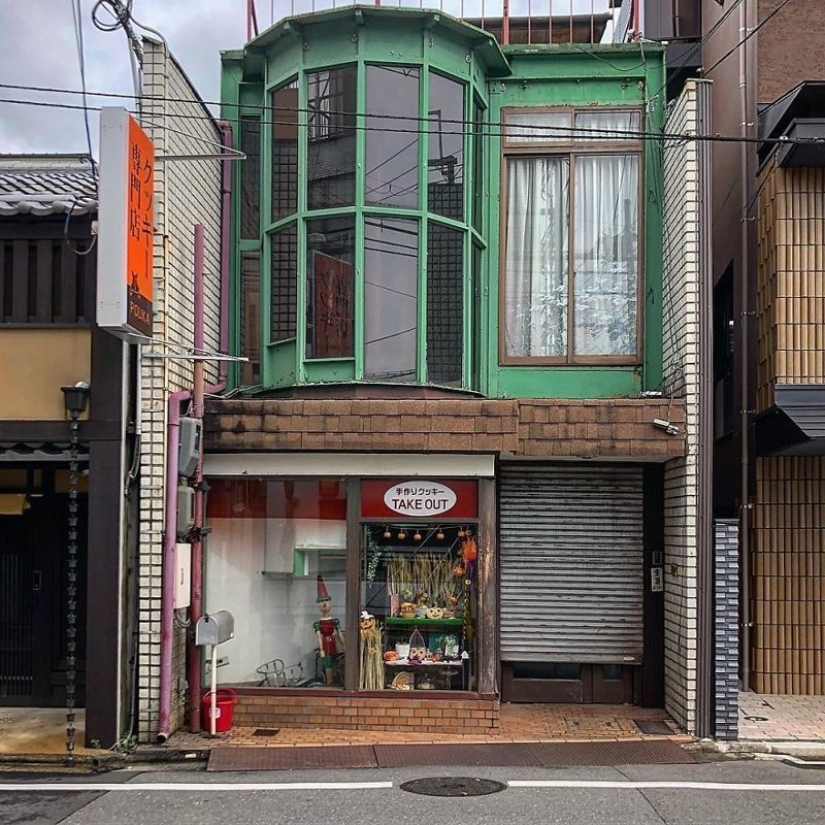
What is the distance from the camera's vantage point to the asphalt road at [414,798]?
7320mm

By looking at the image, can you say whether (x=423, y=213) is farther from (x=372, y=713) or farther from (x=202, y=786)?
(x=202, y=786)

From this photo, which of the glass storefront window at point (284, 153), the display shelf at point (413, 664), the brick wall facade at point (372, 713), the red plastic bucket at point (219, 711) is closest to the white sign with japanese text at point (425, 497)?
the display shelf at point (413, 664)

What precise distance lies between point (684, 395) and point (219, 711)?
5.73m

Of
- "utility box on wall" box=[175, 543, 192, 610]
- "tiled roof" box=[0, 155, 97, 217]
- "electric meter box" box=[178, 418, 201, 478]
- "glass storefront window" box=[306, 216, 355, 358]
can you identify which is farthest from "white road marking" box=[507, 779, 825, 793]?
"tiled roof" box=[0, 155, 97, 217]

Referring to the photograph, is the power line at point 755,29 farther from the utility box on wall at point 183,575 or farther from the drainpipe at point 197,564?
the utility box on wall at point 183,575

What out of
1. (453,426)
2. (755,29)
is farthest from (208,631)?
(755,29)

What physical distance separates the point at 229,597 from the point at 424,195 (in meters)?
4.86

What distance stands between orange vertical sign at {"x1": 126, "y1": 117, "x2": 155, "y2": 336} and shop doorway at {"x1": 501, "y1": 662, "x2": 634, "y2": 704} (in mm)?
5793

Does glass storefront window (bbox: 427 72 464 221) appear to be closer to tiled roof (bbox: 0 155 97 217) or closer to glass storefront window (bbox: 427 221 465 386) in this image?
glass storefront window (bbox: 427 221 465 386)

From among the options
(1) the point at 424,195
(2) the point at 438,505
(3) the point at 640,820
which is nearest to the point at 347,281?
(1) the point at 424,195

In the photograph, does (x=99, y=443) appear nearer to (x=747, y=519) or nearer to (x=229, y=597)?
(x=229, y=597)

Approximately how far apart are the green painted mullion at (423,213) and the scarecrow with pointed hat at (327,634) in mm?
2546

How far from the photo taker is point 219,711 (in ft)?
33.1

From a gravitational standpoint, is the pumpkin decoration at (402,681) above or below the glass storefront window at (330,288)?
below
